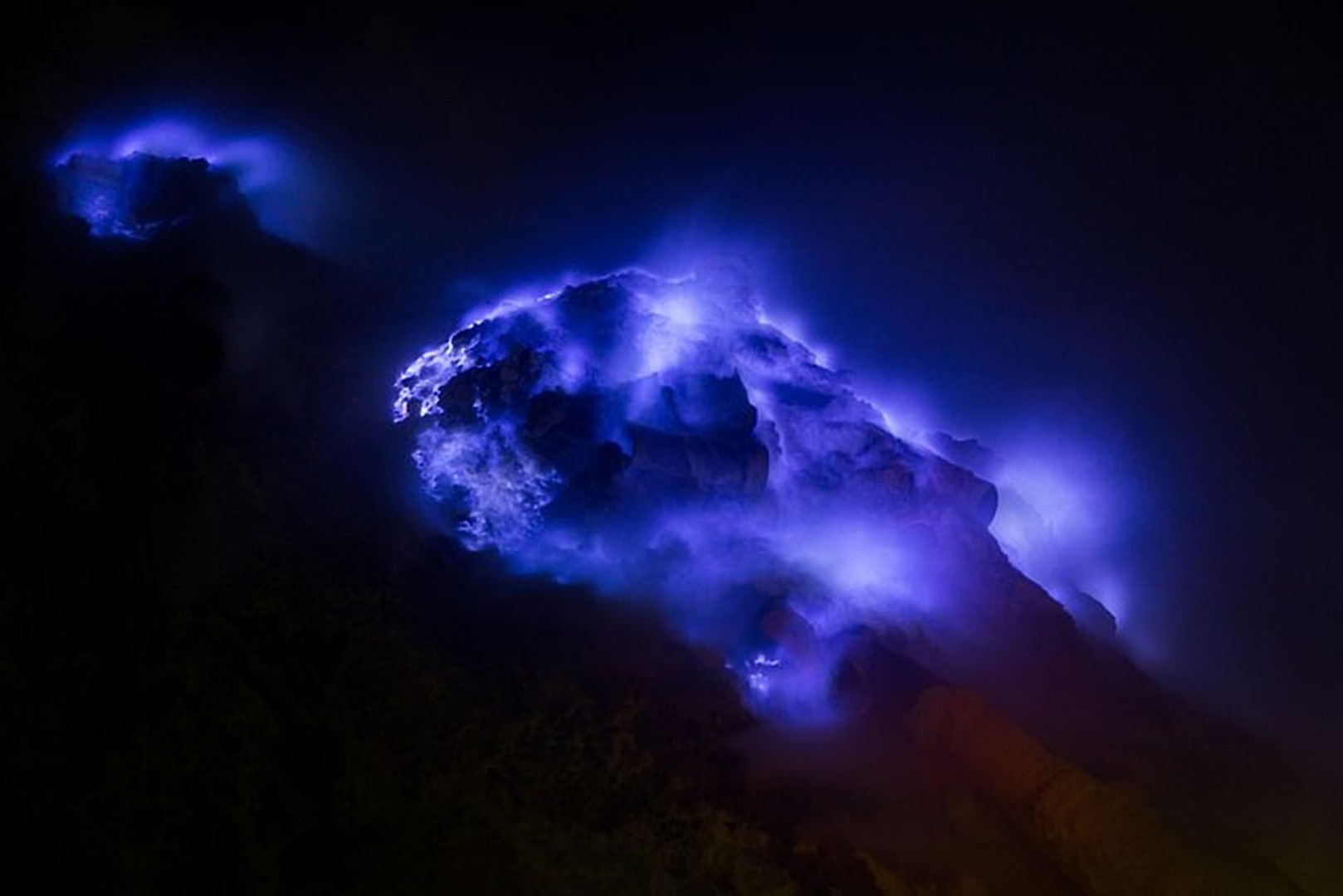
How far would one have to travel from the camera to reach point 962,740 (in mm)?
23750

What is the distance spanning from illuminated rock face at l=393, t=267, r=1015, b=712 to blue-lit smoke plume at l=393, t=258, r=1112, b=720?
0.25 ft

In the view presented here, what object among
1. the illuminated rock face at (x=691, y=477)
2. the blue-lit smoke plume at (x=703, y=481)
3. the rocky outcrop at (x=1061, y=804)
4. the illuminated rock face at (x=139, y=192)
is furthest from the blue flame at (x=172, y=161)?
the rocky outcrop at (x=1061, y=804)

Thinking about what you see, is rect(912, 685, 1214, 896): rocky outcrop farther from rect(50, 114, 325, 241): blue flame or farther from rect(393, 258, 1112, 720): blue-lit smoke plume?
rect(50, 114, 325, 241): blue flame

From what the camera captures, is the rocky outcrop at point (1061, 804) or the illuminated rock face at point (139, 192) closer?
the rocky outcrop at point (1061, 804)

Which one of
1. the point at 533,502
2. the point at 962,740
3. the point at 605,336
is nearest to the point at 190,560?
the point at 533,502

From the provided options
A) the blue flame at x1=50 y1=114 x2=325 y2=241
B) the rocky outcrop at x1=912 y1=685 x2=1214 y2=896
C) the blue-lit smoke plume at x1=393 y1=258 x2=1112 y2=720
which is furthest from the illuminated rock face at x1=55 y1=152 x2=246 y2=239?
the rocky outcrop at x1=912 y1=685 x2=1214 y2=896

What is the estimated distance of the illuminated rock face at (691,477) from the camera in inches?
1080

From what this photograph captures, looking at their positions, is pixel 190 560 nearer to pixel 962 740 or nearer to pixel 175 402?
pixel 175 402

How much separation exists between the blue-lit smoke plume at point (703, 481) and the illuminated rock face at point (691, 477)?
0.08 m

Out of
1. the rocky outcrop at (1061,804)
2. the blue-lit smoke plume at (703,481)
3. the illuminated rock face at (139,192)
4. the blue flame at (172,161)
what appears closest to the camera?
the rocky outcrop at (1061,804)

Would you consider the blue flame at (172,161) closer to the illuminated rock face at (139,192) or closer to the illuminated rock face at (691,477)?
the illuminated rock face at (139,192)

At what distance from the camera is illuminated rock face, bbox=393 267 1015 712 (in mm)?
27438

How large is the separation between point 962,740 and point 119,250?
31245 millimetres

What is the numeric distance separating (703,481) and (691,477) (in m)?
0.49
